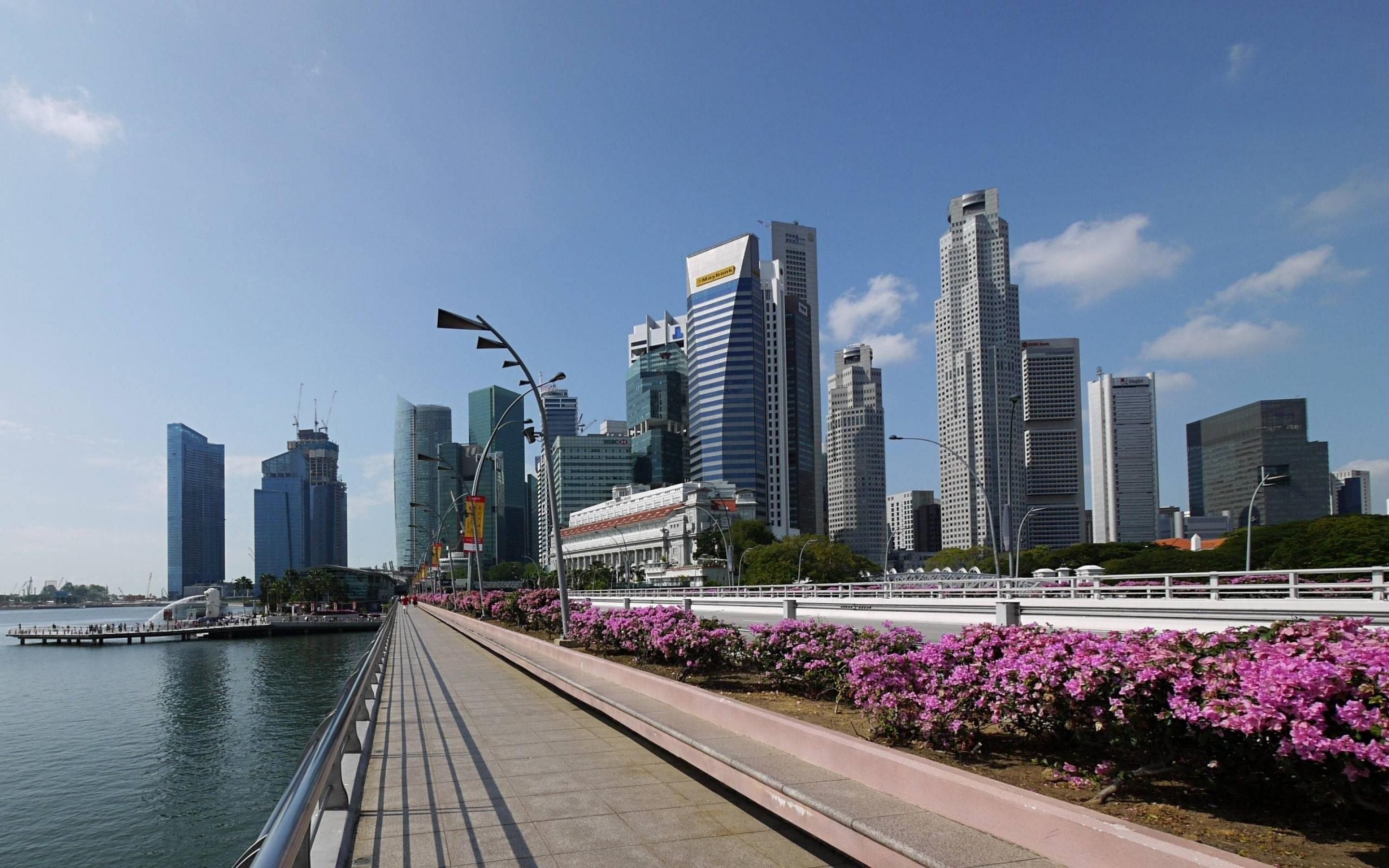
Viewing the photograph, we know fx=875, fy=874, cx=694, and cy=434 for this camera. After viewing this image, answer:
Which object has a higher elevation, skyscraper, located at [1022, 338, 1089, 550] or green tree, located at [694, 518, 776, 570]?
skyscraper, located at [1022, 338, 1089, 550]

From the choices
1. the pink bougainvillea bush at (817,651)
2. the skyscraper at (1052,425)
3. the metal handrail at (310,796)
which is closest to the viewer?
the metal handrail at (310,796)

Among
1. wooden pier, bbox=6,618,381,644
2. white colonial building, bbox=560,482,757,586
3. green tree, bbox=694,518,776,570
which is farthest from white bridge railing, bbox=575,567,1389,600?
wooden pier, bbox=6,618,381,644

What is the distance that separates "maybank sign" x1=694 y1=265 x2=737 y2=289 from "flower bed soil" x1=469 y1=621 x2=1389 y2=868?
17969 centimetres

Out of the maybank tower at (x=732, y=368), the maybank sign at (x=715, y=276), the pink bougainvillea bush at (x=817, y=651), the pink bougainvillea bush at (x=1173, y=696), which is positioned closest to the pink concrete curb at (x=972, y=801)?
the pink bougainvillea bush at (x=1173, y=696)

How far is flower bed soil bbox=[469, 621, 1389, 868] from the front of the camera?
427 centimetres

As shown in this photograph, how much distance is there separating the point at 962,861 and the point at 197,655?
323 ft

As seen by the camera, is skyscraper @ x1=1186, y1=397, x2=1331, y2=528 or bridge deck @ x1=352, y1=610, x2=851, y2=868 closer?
bridge deck @ x1=352, y1=610, x2=851, y2=868

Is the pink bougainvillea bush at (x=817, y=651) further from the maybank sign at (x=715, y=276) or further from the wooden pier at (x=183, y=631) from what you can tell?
the maybank sign at (x=715, y=276)

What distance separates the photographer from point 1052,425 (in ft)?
518

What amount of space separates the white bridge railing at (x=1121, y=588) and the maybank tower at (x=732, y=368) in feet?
367

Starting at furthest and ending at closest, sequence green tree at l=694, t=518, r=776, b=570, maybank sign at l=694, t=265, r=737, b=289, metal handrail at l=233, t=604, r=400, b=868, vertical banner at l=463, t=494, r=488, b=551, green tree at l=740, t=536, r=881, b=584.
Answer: maybank sign at l=694, t=265, r=737, b=289 < green tree at l=694, t=518, r=776, b=570 < green tree at l=740, t=536, r=881, b=584 < vertical banner at l=463, t=494, r=488, b=551 < metal handrail at l=233, t=604, r=400, b=868

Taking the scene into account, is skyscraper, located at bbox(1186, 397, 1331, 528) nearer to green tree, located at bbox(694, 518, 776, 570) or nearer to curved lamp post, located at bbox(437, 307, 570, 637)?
green tree, located at bbox(694, 518, 776, 570)

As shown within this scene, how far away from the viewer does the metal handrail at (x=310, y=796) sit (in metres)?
3.15

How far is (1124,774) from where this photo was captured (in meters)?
5.30
